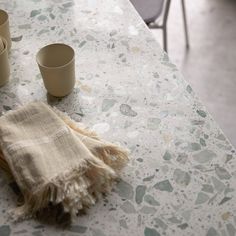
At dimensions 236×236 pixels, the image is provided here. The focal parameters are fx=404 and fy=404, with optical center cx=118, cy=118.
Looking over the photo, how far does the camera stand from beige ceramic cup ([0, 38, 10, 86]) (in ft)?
2.98

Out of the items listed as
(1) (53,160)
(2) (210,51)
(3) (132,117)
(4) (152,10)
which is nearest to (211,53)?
(2) (210,51)

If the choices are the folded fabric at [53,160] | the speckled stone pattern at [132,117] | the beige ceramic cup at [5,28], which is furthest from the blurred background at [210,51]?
the folded fabric at [53,160]

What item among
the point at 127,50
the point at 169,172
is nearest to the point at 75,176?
the point at 169,172

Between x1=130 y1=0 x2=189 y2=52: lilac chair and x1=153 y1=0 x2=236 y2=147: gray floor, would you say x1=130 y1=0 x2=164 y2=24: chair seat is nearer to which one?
x1=130 y1=0 x2=189 y2=52: lilac chair

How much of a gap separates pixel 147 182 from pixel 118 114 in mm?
185

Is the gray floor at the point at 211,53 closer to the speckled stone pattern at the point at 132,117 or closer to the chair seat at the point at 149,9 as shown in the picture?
the chair seat at the point at 149,9

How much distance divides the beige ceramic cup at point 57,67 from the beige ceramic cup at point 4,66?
75 millimetres

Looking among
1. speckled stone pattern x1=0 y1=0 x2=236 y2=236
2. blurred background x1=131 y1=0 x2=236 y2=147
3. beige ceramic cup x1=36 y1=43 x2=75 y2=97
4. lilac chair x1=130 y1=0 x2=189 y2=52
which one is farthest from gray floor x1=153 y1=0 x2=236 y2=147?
beige ceramic cup x1=36 y1=43 x2=75 y2=97

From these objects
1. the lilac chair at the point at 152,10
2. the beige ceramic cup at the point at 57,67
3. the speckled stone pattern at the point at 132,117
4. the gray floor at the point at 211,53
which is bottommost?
the gray floor at the point at 211,53

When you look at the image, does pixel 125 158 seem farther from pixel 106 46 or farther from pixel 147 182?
pixel 106 46

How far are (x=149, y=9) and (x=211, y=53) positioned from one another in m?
0.66

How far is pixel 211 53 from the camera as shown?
2.16 meters

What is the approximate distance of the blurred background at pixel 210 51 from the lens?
1.91 metres

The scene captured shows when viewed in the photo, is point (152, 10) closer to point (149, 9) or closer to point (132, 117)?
point (149, 9)
